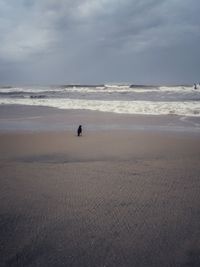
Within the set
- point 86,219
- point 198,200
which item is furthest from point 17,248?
point 198,200

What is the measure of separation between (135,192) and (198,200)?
0.80 meters

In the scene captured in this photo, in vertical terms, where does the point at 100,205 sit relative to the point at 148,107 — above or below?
above

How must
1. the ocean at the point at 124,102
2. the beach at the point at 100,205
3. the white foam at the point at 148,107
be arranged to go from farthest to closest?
the ocean at the point at 124,102, the white foam at the point at 148,107, the beach at the point at 100,205

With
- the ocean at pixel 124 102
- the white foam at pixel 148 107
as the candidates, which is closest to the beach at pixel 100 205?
the white foam at pixel 148 107

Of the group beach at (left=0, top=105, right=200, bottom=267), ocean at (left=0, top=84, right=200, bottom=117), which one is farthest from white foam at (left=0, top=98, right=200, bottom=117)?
beach at (left=0, top=105, right=200, bottom=267)

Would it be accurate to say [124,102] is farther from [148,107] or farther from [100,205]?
[100,205]

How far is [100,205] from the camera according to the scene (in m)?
4.11

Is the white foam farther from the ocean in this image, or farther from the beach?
the beach

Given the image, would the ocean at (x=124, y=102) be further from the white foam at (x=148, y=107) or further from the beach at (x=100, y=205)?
the beach at (x=100, y=205)

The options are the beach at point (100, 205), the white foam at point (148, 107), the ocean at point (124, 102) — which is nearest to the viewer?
the beach at point (100, 205)

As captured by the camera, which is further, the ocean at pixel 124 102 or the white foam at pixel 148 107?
the ocean at pixel 124 102

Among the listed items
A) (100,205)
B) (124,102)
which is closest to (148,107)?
(124,102)

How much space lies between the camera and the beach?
10.1ft

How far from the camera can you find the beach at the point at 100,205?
3.08m
